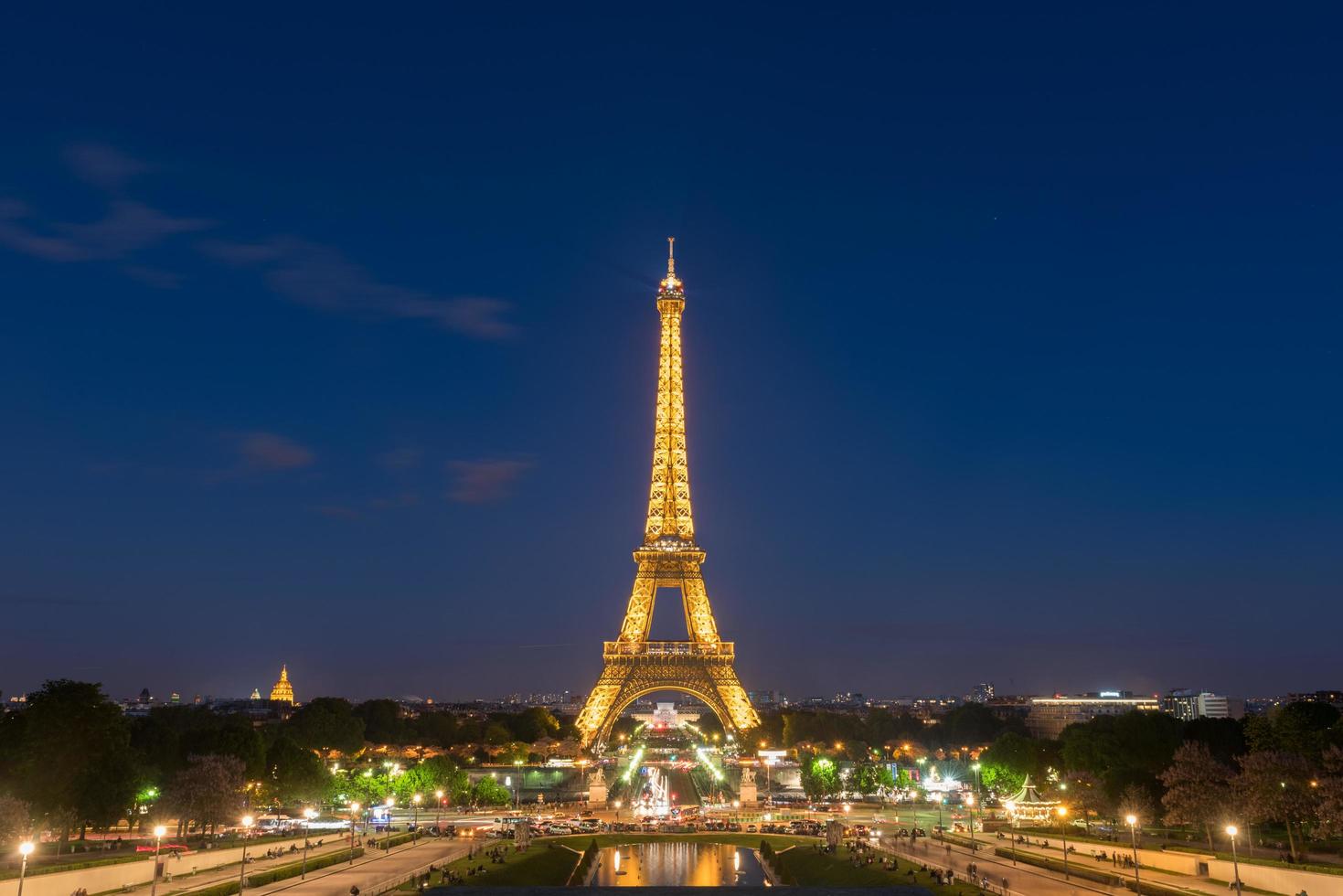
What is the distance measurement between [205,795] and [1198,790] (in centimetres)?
5759

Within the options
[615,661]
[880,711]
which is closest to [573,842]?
[615,661]

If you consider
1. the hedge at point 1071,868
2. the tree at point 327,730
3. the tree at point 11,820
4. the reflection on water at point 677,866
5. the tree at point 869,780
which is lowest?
the reflection on water at point 677,866

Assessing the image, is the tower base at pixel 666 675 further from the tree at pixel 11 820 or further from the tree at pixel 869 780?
the tree at pixel 11 820

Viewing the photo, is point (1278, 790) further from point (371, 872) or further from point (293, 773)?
point (293, 773)

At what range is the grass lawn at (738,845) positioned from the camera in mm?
50875

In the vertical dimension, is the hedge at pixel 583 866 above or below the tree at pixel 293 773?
below

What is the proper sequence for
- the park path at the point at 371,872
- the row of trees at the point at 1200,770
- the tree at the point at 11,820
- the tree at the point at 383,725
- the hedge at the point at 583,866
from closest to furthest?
the park path at the point at 371,872
the tree at the point at 11,820
the row of trees at the point at 1200,770
the hedge at the point at 583,866
the tree at the point at 383,725

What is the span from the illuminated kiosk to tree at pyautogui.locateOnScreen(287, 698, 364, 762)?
7189 centimetres

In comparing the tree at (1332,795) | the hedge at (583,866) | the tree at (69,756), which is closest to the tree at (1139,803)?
the tree at (1332,795)

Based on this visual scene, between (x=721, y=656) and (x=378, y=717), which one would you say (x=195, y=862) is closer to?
(x=721, y=656)

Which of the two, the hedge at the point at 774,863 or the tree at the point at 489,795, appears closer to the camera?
the hedge at the point at 774,863

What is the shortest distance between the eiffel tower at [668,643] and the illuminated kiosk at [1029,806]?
2889 centimetres

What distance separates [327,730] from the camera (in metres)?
122

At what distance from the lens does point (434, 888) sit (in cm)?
4434
